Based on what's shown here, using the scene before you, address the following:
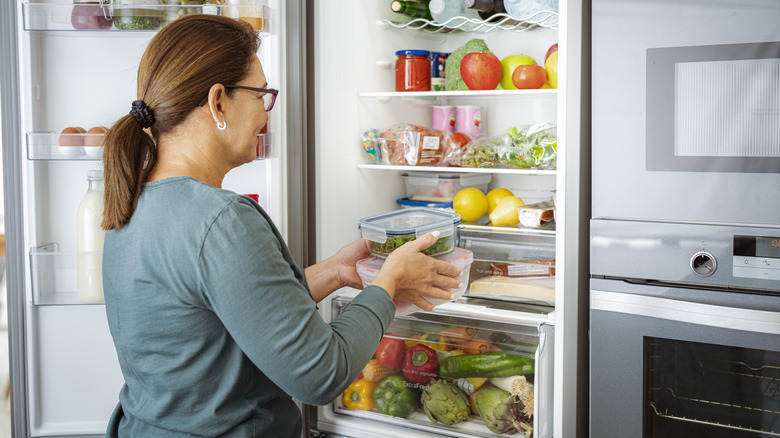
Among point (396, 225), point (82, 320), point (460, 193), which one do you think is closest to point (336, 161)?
point (460, 193)

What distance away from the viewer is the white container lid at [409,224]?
1.32 meters

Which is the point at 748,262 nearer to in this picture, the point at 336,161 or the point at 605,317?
the point at 605,317

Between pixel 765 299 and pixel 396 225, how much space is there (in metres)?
0.74

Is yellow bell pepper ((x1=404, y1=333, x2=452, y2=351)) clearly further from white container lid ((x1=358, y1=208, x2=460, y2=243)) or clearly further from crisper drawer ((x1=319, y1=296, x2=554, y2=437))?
white container lid ((x1=358, y1=208, x2=460, y2=243))

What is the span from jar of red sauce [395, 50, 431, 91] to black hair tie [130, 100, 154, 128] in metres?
1.19

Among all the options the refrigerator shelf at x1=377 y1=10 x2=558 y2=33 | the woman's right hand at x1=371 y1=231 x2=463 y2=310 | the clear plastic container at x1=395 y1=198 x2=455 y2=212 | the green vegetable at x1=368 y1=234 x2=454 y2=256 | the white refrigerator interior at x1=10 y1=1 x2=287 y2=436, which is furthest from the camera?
the clear plastic container at x1=395 y1=198 x2=455 y2=212

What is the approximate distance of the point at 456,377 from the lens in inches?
74.9

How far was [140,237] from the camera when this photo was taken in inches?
39.6

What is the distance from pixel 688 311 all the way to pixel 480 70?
0.91 m

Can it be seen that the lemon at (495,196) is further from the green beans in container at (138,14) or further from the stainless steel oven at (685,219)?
the green beans in container at (138,14)

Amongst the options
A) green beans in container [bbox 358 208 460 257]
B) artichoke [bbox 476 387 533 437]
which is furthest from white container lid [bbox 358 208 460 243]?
artichoke [bbox 476 387 533 437]

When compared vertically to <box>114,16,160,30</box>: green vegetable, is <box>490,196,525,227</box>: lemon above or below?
below

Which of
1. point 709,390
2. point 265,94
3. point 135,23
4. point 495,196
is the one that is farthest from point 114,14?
point 709,390

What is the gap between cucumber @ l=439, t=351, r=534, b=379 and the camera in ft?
5.99
